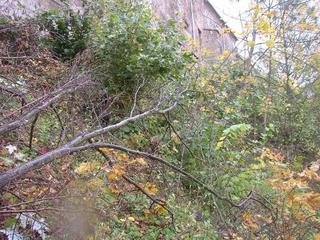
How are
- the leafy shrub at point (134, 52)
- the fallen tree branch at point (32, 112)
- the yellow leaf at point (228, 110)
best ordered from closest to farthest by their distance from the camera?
the fallen tree branch at point (32, 112)
the leafy shrub at point (134, 52)
the yellow leaf at point (228, 110)

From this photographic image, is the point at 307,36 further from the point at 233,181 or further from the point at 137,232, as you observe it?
the point at 137,232

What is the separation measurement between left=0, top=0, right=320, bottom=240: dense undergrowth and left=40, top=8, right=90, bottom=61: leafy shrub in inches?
0.8

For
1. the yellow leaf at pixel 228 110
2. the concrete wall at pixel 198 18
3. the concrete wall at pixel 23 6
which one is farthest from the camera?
the concrete wall at pixel 198 18

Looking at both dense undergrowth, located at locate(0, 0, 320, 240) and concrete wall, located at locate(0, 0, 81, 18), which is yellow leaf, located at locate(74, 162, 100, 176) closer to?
dense undergrowth, located at locate(0, 0, 320, 240)

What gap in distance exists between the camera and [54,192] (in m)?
2.66

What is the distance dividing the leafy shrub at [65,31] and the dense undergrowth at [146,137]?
2cm

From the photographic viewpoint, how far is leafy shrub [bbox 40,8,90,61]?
7.16 metres

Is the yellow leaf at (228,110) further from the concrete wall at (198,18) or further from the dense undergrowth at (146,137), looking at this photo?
the concrete wall at (198,18)

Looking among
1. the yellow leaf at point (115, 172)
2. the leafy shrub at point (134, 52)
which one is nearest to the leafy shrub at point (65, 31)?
the leafy shrub at point (134, 52)

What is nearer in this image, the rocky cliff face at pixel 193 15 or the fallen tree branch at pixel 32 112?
the fallen tree branch at pixel 32 112

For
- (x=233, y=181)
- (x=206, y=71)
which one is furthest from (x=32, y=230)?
(x=206, y=71)

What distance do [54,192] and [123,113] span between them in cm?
377

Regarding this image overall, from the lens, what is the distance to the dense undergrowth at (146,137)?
290 centimetres

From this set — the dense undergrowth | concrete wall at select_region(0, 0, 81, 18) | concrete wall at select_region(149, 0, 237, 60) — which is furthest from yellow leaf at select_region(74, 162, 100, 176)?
concrete wall at select_region(149, 0, 237, 60)
